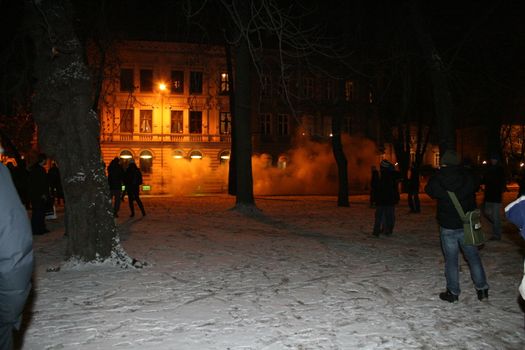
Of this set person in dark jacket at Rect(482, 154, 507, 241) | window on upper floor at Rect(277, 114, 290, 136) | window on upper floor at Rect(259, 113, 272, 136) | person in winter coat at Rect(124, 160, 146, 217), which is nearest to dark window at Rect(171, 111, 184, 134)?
window on upper floor at Rect(259, 113, 272, 136)

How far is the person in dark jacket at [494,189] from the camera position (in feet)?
37.1

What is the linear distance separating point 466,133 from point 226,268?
2697 inches

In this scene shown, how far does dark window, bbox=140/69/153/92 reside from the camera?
154 ft

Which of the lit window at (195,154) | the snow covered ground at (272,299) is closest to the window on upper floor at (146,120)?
the lit window at (195,154)

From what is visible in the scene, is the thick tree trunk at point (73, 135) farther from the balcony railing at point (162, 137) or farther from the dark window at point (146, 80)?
the dark window at point (146, 80)

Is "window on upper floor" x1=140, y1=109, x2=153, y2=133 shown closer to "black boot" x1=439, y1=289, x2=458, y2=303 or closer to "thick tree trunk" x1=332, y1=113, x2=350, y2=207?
"thick tree trunk" x1=332, y1=113, x2=350, y2=207

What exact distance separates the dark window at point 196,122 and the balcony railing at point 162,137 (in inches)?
27.5

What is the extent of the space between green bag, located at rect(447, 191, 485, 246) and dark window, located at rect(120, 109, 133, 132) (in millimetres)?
43227

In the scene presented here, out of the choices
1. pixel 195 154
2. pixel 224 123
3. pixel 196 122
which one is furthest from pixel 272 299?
pixel 224 123

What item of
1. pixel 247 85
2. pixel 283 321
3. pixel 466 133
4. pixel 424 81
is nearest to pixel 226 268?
pixel 283 321

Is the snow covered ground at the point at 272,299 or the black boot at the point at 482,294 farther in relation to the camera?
the black boot at the point at 482,294

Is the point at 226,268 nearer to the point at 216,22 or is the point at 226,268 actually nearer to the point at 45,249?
the point at 45,249

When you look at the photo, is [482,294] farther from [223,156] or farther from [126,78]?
[126,78]

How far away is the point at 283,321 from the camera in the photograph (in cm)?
555
